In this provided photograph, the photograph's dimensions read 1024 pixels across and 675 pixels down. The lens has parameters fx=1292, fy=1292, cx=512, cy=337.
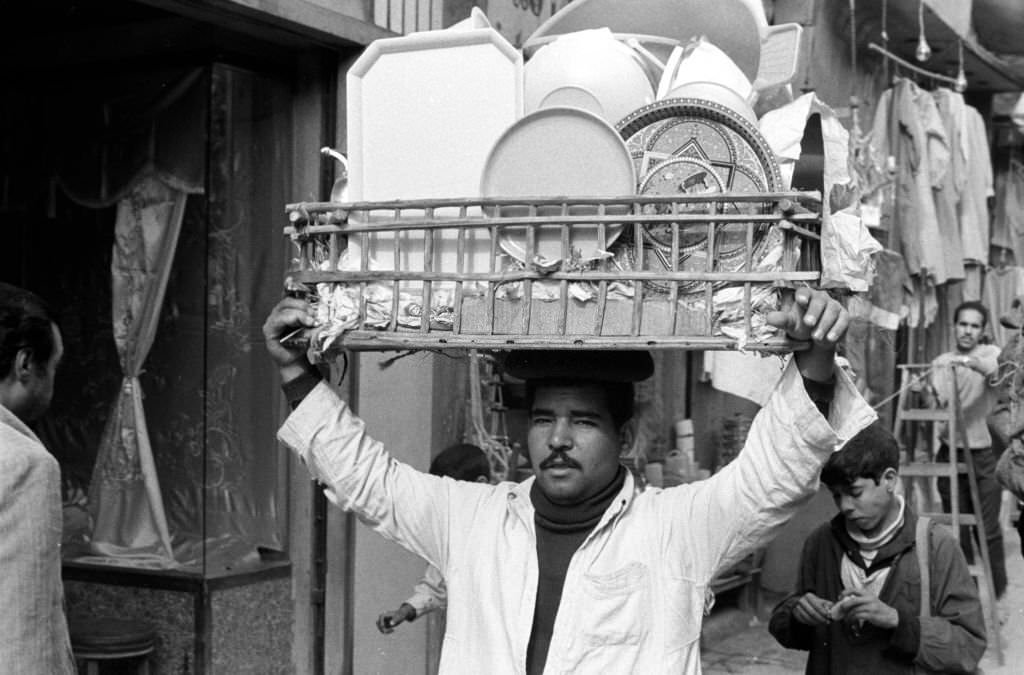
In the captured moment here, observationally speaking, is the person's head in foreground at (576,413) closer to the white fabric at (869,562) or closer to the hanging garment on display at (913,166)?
the white fabric at (869,562)

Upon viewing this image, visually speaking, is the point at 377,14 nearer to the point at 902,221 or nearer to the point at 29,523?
the point at 29,523

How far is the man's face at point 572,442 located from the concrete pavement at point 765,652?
4392 mm

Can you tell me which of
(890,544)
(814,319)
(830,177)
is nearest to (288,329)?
(814,319)

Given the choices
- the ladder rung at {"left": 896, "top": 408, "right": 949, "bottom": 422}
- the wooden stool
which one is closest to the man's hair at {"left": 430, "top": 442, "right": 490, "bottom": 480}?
the wooden stool

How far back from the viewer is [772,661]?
6828mm

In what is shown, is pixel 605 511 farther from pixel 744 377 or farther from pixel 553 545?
pixel 744 377

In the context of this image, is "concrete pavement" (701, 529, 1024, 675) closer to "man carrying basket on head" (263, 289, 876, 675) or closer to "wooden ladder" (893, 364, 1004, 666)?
"wooden ladder" (893, 364, 1004, 666)

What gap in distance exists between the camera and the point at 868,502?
318cm

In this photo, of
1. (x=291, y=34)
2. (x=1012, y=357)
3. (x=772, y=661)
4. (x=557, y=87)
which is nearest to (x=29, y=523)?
(x=557, y=87)

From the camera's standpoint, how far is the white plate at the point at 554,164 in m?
2.19

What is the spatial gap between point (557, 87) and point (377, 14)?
236 cm

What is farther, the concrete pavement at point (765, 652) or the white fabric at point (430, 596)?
the concrete pavement at point (765, 652)

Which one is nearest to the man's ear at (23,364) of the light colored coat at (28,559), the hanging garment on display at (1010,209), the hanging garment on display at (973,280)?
the light colored coat at (28,559)

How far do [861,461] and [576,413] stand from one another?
1.05 metres
